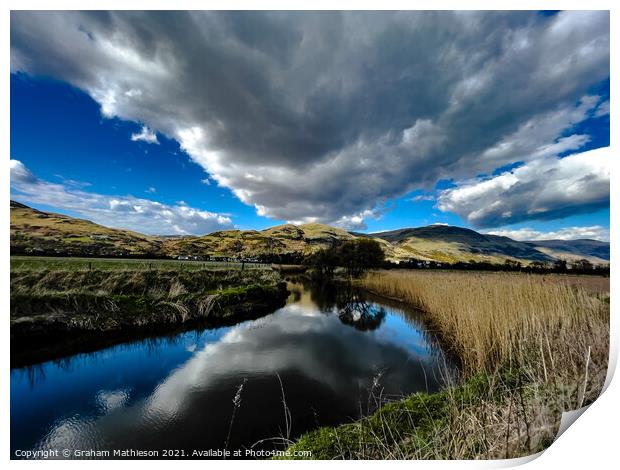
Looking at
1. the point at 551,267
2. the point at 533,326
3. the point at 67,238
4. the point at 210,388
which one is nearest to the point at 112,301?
the point at 67,238

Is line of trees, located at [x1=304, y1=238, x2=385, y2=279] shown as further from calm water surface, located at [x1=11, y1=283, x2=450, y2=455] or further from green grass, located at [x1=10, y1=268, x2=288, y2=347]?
calm water surface, located at [x1=11, y1=283, x2=450, y2=455]

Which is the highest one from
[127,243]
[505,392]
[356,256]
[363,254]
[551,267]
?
[127,243]

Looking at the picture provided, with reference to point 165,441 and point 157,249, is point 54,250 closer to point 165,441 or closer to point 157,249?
point 157,249

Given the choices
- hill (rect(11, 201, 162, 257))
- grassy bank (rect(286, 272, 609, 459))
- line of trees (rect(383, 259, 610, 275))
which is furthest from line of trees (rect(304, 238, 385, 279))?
hill (rect(11, 201, 162, 257))

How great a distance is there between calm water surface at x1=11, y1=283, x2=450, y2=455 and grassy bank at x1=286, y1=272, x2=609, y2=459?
464 millimetres

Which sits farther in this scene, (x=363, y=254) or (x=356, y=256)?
(x=356, y=256)

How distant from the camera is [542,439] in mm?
2168

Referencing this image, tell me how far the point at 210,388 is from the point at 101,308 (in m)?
2.69

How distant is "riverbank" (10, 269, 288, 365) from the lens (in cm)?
293

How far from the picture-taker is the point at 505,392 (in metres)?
2.86

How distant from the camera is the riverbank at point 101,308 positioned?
2934 millimetres

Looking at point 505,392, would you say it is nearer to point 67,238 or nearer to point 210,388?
point 210,388

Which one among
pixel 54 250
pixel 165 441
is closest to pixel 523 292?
pixel 165 441
